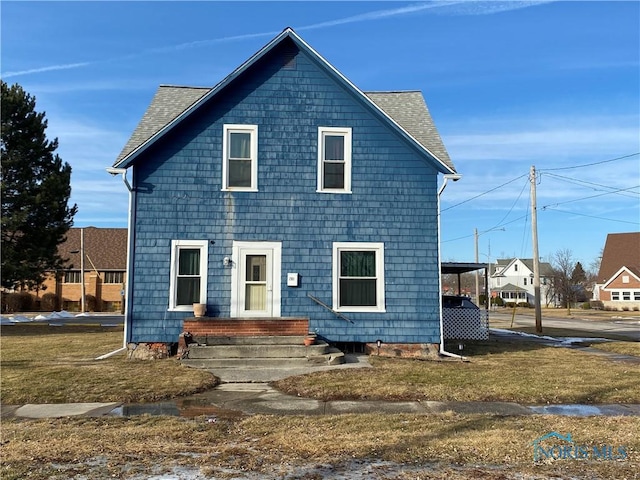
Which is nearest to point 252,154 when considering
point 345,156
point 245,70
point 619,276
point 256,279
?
point 245,70

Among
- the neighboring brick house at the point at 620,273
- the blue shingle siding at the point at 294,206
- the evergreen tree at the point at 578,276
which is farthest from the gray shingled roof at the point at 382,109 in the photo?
the evergreen tree at the point at 578,276

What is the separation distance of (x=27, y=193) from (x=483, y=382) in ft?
79.5

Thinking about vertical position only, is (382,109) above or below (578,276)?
above

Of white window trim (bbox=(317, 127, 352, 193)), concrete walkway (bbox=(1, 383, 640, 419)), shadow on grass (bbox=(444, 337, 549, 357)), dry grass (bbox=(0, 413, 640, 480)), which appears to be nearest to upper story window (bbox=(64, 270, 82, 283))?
shadow on grass (bbox=(444, 337, 549, 357))

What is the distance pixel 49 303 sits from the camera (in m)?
44.6

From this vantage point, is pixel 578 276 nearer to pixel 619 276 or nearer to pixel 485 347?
pixel 619 276

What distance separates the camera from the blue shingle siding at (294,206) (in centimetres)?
1312

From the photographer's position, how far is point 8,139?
25.7 meters

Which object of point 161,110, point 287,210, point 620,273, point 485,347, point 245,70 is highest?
point 245,70

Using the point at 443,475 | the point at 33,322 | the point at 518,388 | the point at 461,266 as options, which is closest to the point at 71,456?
the point at 443,475

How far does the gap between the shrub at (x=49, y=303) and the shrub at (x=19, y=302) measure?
1025 mm

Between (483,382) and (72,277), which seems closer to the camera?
(483,382)

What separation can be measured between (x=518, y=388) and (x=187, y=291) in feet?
26.3

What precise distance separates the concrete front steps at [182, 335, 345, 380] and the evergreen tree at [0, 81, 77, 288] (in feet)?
57.3
